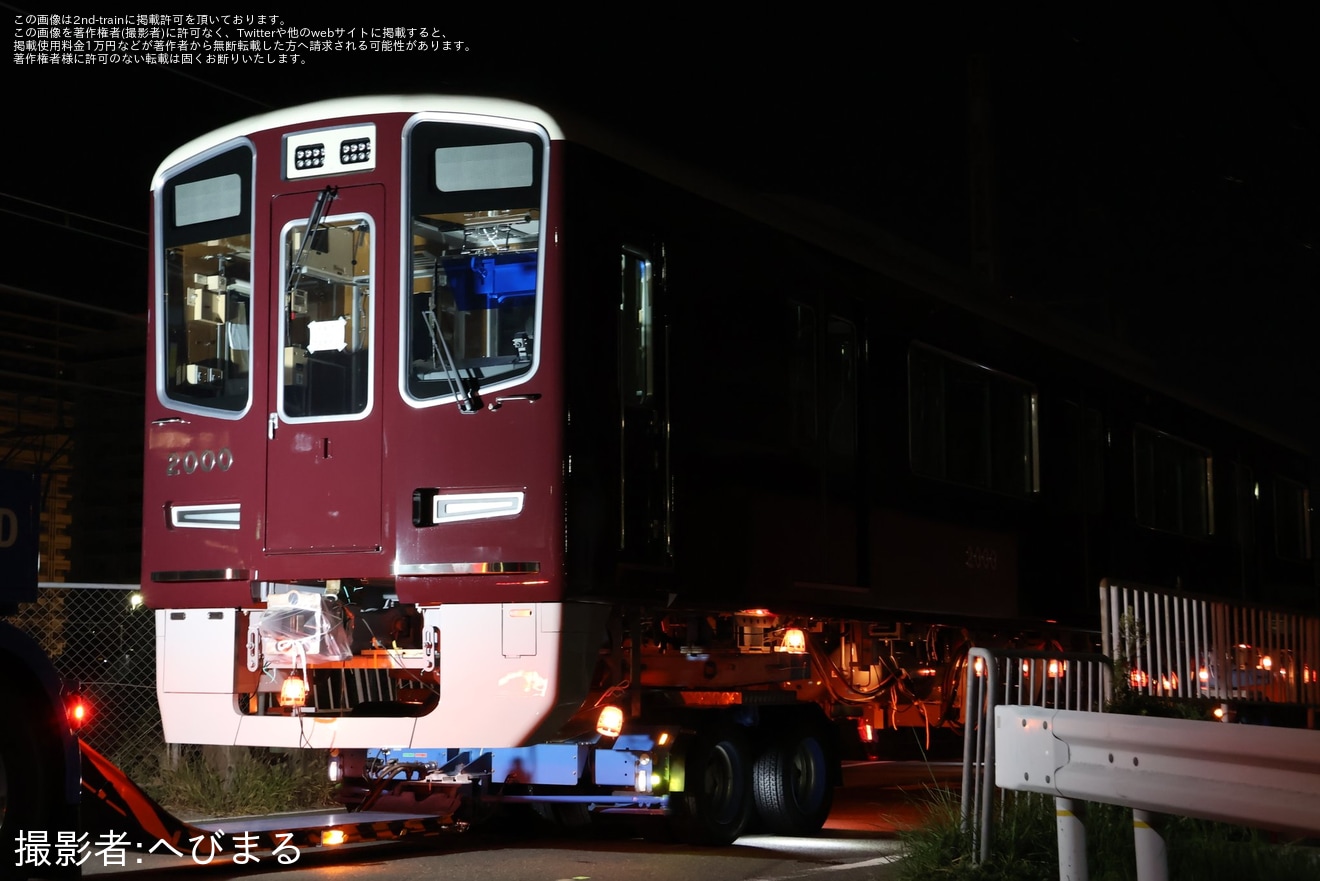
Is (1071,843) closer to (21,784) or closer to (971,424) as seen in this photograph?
(21,784)

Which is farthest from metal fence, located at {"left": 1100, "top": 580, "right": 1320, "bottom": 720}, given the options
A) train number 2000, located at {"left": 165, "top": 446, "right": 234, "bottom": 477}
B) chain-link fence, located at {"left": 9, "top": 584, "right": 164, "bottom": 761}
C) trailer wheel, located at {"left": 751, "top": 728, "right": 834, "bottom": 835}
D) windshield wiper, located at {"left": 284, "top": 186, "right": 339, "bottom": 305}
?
chain-link fence, located at {"left": 9, "top": 584, "right": 164, "bottom": 761}

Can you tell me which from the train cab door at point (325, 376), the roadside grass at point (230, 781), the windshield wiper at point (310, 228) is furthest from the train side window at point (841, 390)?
the roadside grass at point (230, 781)

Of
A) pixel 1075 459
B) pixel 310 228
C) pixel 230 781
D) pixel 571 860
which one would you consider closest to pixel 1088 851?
pixel 571 860

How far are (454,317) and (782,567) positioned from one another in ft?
8.87

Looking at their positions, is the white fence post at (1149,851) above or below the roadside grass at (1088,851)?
above

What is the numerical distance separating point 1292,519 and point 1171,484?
5.02 m

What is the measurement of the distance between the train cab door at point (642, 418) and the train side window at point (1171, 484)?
26.9ft

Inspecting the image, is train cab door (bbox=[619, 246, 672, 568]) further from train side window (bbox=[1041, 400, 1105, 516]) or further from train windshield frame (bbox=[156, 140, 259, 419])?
train side window (bbox=[1041, 400, 1105, 516])

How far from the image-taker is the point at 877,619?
11.5 metres

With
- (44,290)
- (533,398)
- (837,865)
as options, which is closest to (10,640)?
(533,398)

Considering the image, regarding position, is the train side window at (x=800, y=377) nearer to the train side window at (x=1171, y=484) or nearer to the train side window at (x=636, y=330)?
the train side window at (x=636, y=330)

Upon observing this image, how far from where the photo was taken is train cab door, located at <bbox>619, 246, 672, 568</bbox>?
29.3 feet

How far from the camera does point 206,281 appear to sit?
977 cm

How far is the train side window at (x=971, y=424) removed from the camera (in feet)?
40.3
